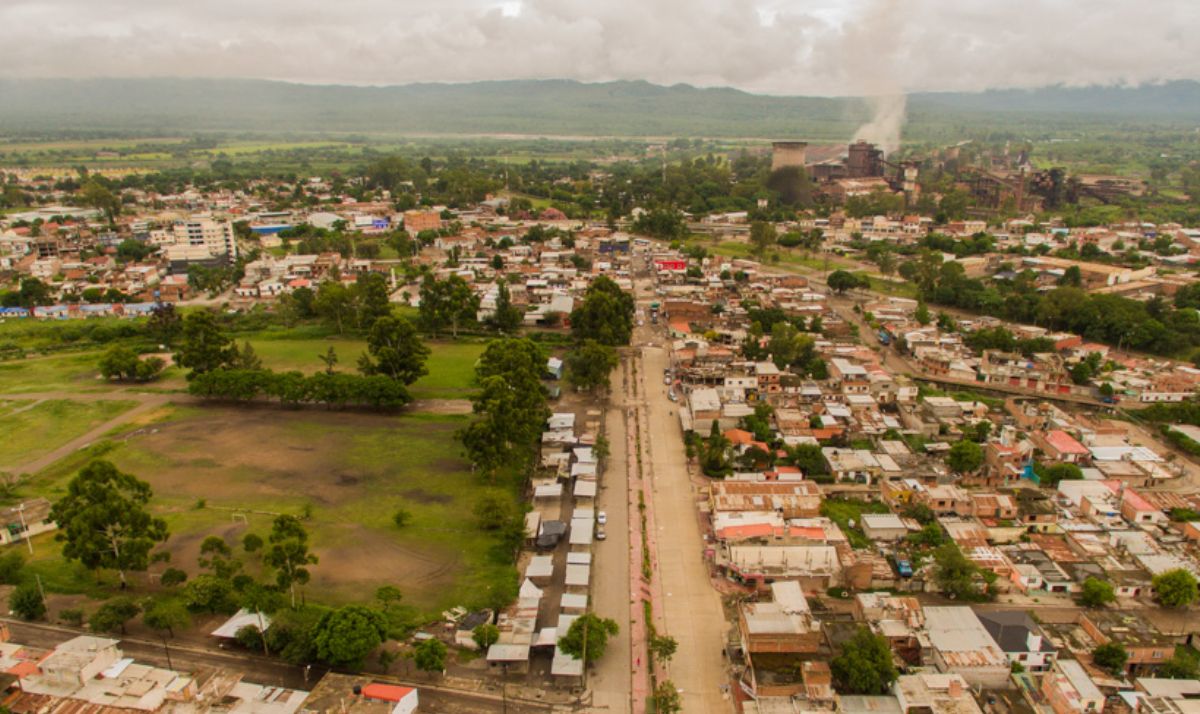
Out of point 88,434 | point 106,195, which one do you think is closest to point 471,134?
point 106,195

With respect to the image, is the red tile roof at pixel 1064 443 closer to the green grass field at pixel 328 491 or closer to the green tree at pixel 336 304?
the green grass field at pixel 328 491

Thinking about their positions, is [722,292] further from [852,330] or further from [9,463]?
[9,463]

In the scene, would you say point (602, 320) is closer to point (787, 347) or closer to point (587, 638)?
point (787, 347)

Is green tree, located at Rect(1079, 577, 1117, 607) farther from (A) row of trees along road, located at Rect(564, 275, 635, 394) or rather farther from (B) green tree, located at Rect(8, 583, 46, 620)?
(B) green tree, located at Rect(8, 583, 46, 620)

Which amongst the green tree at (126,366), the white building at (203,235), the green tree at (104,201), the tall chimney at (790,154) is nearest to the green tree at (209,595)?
the green tree at (126,366)

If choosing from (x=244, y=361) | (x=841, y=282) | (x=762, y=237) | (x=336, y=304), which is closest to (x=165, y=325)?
(x=336, y=304)

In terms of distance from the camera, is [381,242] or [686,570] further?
[381,242]

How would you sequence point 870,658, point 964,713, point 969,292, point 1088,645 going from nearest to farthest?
1. point 964,713
2. point 870,658
3. point 1088,645
4. point 969,292
